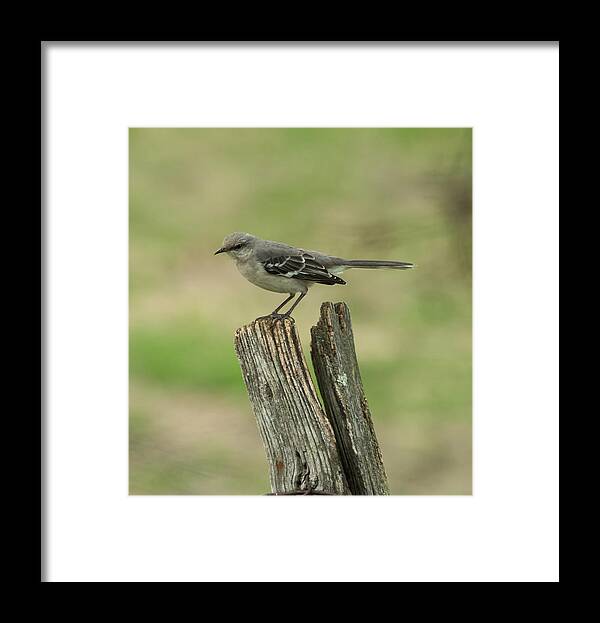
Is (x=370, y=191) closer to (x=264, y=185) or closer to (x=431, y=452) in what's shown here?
(x=264, y=185)

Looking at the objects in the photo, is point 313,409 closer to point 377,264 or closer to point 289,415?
point 289,415

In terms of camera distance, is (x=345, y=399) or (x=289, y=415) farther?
(x=345, y=399)

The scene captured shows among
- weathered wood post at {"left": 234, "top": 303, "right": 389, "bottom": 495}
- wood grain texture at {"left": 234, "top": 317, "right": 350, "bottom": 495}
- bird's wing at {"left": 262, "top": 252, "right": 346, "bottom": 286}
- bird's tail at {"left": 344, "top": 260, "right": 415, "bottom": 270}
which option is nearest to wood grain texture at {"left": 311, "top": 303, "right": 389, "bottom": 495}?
weathered wood post at {"left": 234, "top": 303, "right": 389, "bottom": 495}

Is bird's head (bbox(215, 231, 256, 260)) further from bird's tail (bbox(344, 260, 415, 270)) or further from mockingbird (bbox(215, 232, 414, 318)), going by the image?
bird's tail (bbox(344, 260, 415, 270))

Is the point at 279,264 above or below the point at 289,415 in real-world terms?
above

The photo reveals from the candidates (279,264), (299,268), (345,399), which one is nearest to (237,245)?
(279,264)

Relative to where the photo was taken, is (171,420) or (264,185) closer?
(171,420)
